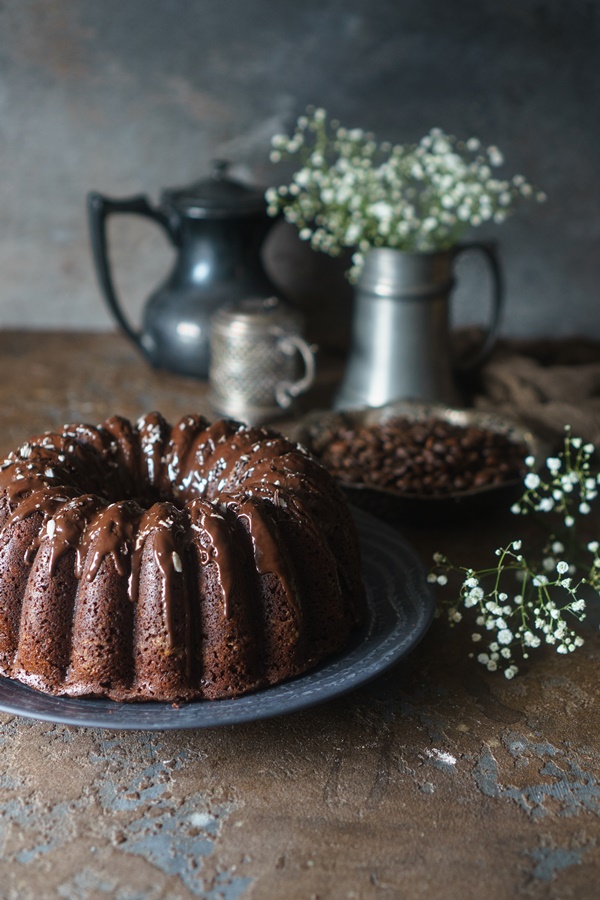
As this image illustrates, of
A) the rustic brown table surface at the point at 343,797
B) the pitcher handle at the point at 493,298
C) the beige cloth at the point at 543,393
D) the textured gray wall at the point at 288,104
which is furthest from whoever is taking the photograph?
the textured gray wall at the point at 288,104

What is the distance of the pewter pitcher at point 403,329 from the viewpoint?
1.96 meters

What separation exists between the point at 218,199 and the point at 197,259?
0.16 metres

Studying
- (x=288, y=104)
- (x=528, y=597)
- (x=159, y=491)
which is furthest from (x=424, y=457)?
(x=288, y=104)

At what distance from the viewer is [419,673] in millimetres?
1229

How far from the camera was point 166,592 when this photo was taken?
1.07m

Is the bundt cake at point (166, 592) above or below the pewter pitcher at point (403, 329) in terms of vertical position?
below

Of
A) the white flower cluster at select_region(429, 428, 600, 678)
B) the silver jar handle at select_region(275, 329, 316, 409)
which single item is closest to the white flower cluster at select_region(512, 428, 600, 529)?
the white flower cluster at select_region(429, 428, 600, 678)

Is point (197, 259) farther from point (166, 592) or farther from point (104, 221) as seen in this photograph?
point (166, 592)

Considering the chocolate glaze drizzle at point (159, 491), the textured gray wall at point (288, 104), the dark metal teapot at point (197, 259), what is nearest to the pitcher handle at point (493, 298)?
the textured gray wall at point (288, 104)

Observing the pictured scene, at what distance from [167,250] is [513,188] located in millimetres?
884

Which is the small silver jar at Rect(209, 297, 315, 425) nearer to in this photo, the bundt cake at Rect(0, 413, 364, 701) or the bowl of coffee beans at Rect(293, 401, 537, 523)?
the bowl of coffee beans at Rect(293, 401, 537, 523)

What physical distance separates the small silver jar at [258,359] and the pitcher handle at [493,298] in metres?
0.38

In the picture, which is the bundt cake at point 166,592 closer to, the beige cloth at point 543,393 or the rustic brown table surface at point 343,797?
the rustic brown table surface at point 343,797

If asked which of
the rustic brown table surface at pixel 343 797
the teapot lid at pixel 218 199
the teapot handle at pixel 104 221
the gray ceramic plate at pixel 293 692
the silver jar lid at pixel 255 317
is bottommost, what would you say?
the rustic brown table surface at pixel 343 797
